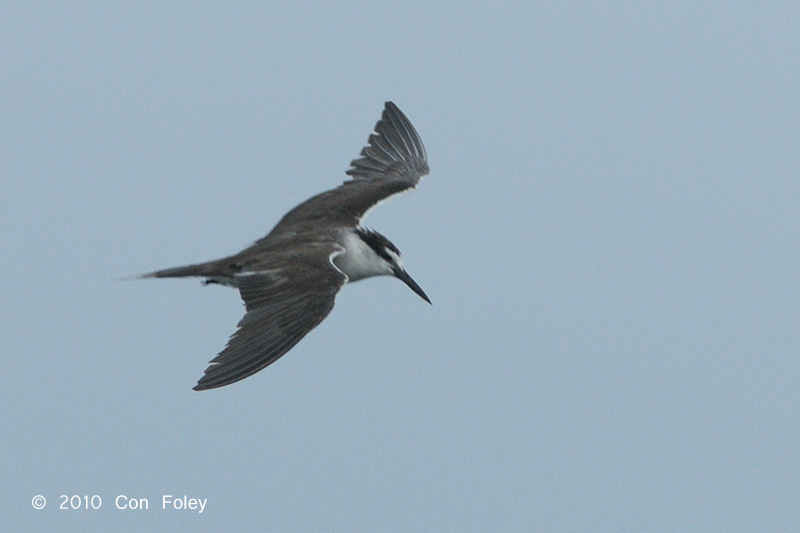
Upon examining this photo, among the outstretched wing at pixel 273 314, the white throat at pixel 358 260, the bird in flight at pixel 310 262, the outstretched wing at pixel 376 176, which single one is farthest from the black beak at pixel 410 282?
the outstretched wing at pixel 273 314

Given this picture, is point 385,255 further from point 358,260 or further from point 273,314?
point 273,314

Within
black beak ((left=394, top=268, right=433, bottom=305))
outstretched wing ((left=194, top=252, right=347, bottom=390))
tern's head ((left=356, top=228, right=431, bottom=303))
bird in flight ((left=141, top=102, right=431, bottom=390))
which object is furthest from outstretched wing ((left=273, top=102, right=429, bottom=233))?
outstretched wing ((left=194, top=252, right=347, bottom=390))

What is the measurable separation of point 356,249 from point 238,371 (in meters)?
2.25

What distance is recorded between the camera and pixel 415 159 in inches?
473

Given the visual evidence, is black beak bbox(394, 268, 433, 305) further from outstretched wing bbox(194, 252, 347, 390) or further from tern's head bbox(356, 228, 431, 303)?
outstretched wing bbox(194, 252, 347, 390)

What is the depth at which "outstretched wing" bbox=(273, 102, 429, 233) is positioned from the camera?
10742mm

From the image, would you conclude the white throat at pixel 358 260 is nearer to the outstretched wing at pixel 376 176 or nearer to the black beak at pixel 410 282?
the black beak at pixel 410 282

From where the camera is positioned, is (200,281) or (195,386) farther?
(200,281)

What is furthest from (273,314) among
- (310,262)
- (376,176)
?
(376,176)

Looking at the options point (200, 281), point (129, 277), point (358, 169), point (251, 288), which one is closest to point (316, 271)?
point (251, 288)

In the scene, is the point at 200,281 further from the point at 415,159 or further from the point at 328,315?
the point at 415,159

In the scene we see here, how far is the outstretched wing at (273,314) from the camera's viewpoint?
8.38 m

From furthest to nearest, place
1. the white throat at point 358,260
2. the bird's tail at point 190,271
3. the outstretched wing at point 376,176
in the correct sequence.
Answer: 1. the outstretched wing at point 376,176
2. the white throat at point 358,260
3. the bird's tail at point 190,271

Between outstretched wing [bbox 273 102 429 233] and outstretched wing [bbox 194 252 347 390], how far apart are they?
54.1 inches
